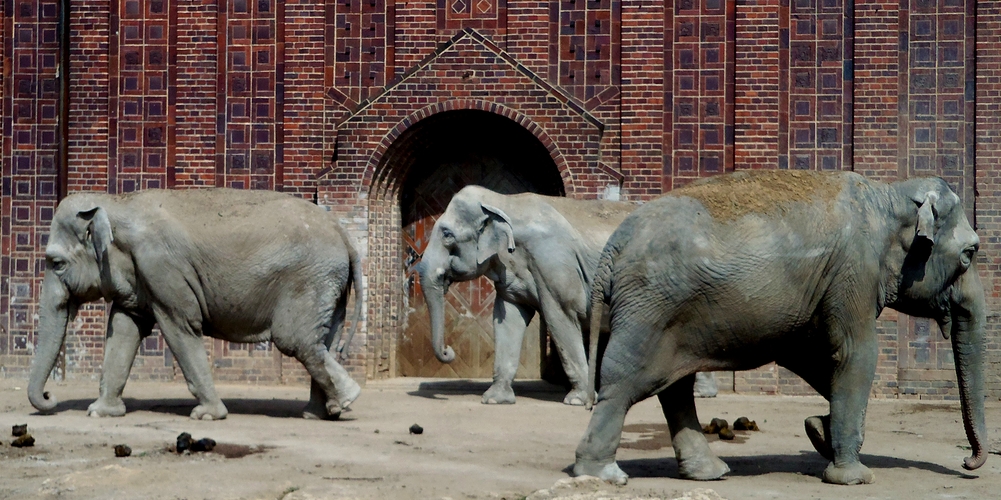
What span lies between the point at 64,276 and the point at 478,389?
4.92 m

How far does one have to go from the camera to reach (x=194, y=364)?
11.1m

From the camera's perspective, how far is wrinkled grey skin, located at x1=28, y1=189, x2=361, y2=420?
11039 millimetres

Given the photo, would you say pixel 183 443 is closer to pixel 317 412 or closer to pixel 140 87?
pixel 317 412

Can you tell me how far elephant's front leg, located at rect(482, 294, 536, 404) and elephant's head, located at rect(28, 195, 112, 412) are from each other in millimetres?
3887

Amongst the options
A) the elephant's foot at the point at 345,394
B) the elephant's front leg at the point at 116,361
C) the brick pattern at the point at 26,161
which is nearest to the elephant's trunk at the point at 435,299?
the elephant's foot at the point at 345,394

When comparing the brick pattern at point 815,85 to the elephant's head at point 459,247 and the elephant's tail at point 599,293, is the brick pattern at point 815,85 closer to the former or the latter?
the elephant's head at point 459,247

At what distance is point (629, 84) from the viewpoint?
14617 millimetres

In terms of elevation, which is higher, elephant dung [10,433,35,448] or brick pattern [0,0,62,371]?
brick pattern [0,0,62,371]

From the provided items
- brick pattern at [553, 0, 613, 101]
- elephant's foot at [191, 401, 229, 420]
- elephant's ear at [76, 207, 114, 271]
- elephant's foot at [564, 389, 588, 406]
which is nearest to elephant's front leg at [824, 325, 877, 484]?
elephant's foot at [564, 389, 588, 406]

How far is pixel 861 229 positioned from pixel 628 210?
5.75 m

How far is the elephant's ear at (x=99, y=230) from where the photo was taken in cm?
1103

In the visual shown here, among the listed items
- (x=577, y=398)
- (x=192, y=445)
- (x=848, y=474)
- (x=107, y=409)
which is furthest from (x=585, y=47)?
(x=848, y=474)

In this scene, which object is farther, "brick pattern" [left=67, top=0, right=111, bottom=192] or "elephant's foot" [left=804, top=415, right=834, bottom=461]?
"brick pattern" [left=67, top=0, right=111, bottom=192]

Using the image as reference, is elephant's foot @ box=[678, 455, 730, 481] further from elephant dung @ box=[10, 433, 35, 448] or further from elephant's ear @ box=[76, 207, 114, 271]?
elephant's ear @ box=[76, 207, 114, 271]
